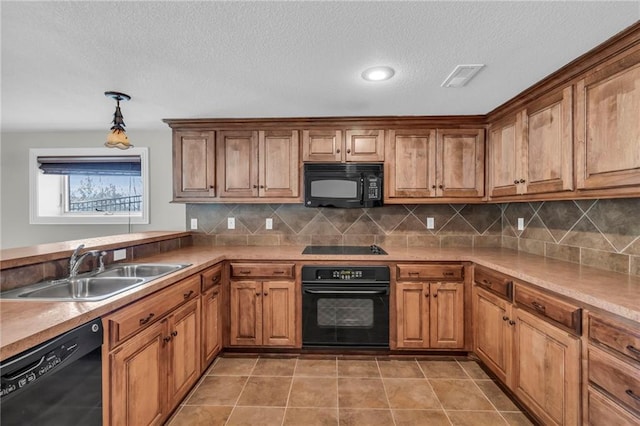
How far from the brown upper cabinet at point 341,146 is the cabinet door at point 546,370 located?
1733mm

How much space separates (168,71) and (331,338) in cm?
233

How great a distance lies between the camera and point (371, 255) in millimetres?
2547

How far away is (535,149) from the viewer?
2152 mm

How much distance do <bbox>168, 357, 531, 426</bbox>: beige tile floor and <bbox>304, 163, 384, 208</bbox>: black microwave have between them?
4.52 ft

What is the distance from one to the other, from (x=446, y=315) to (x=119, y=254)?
102 inches

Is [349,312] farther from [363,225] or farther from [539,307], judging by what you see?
[539,307]

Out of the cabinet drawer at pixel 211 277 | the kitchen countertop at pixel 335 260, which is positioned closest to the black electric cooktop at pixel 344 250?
the kitchen countertop at pixel 335 260

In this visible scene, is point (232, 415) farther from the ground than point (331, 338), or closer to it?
closer to it

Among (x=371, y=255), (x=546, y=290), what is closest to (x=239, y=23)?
(x=371, y=255)

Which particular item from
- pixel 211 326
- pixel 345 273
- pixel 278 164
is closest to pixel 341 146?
pixel 278 164

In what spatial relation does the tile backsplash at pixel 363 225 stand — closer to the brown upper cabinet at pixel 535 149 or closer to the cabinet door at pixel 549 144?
the brown upper cabinet at pixel 535 149

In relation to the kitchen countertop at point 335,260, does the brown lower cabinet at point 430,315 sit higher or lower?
lower

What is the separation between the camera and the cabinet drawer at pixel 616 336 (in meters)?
1.15

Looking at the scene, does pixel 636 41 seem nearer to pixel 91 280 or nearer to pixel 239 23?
pixel 239 23
